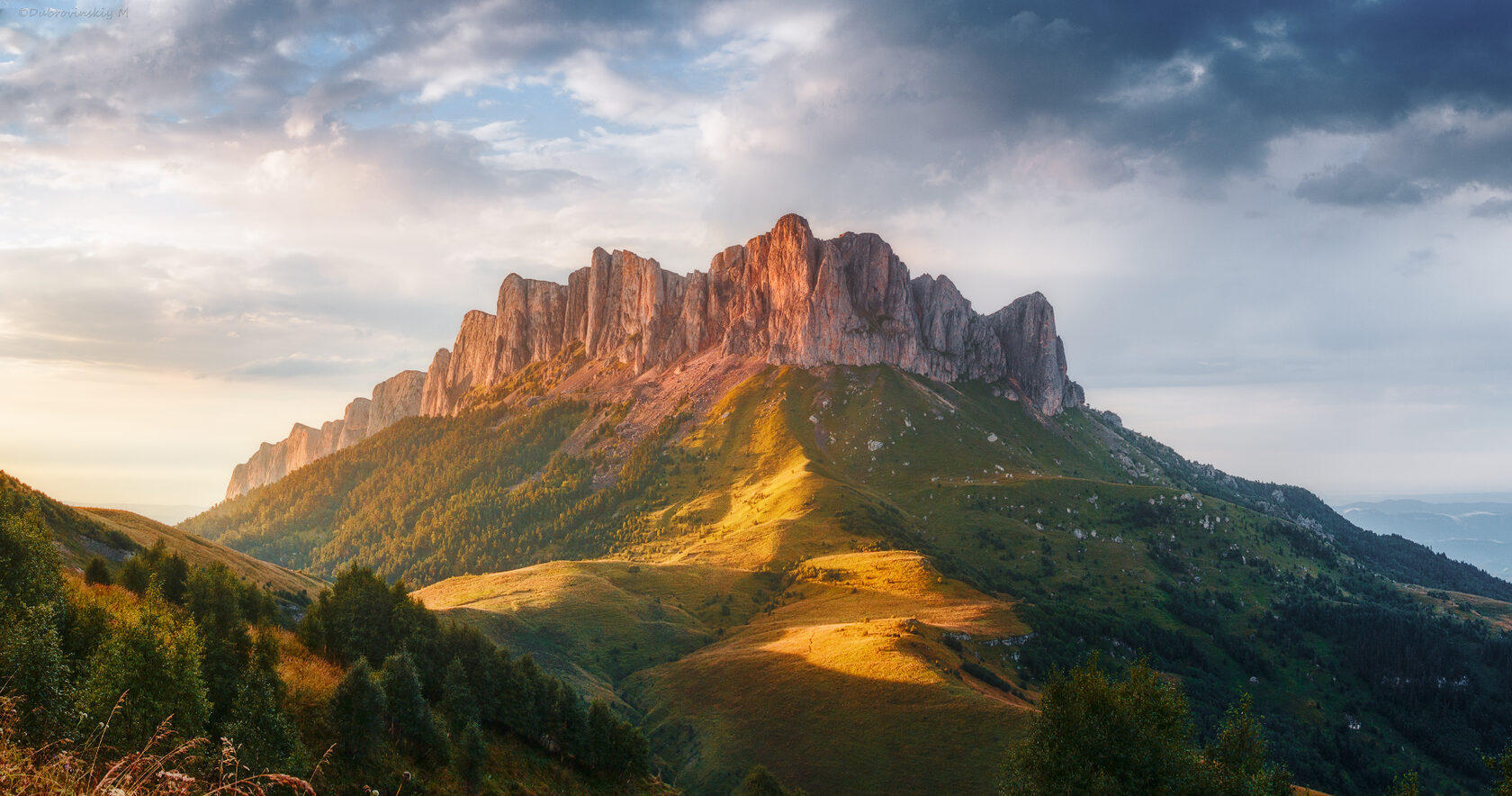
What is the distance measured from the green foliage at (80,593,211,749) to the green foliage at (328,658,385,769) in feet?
34.5

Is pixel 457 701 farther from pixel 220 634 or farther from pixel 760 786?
pixel 760 786

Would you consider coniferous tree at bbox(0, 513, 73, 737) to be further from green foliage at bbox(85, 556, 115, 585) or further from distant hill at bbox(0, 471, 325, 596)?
green foliage at bbox(85, 556, 115, 585)

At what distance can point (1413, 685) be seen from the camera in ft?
606

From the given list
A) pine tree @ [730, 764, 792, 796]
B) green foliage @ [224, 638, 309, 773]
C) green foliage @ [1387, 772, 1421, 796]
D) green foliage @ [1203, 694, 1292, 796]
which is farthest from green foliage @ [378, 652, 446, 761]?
green foliage @ [1387, 772, 1421, 796]

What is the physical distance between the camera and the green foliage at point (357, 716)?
46688 millimetres

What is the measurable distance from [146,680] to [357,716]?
15.3m

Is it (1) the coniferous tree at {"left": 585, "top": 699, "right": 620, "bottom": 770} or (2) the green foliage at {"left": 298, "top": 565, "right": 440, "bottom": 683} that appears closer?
(2) the green foliage at {"left": 298, "top": 565, "right": 440, "bottom": 683}

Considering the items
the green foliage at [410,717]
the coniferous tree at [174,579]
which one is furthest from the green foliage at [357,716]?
the coniferous tree at [174,579]

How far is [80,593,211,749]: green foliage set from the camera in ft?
104

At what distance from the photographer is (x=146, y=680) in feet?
112

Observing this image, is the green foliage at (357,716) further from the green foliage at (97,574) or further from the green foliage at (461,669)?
the green foliage at (97,574)

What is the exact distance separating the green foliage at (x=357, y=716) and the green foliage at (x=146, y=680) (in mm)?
10502

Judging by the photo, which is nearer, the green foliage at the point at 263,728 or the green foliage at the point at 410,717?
the green foliage at the point at 263,728

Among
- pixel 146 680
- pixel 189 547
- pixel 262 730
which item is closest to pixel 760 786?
pixel 262 730
